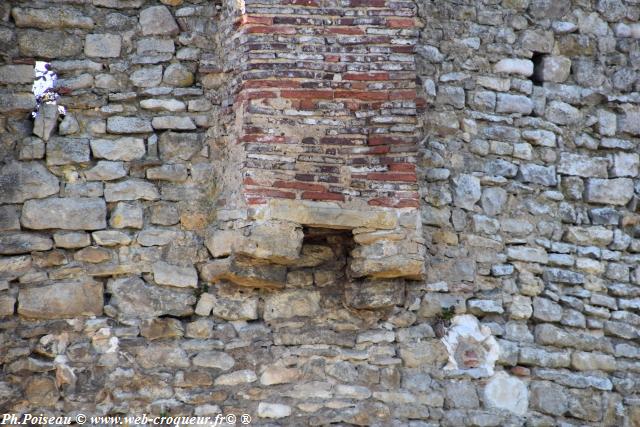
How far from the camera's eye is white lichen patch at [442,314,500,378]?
524 cm

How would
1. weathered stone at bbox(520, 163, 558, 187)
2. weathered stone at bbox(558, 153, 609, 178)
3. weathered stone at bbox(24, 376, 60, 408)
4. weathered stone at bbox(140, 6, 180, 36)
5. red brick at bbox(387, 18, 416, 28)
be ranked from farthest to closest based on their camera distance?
weathered stone at bbox(558, 153, 609, 178) → weathered stone at bbox(520, 163, 558, 187) → weathered stone at bbox(140, 6, 180, 36) → red brick at bbox(387, 18, 416, 28) → weathered stone at bbox(24, 376, 60, 408)

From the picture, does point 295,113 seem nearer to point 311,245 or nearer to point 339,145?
point 339,145

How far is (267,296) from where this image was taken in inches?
204

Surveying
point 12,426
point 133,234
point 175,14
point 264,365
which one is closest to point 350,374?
point 264,365

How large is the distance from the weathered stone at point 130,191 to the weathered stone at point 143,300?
0.41 metres

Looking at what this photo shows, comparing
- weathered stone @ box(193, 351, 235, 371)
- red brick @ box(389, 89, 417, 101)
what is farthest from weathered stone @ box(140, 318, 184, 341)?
red brick @ box(389, 89, 417, 101)

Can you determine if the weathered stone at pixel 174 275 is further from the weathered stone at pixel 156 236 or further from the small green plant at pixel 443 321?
the small green plant at pixel 443 321

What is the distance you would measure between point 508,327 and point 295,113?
1.59 meters

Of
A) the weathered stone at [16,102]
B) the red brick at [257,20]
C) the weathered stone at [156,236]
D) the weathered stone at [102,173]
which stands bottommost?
the weathered stone at [156,236]

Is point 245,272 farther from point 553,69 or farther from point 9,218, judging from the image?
point 553,69

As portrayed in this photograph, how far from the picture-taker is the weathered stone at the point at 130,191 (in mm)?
5172

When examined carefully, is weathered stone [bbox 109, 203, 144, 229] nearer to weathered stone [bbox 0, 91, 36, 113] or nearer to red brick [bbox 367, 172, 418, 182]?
weathered stone [bbox 0, 91, 36, 113]

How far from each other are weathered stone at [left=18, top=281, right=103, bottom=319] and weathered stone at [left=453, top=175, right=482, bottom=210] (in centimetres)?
191

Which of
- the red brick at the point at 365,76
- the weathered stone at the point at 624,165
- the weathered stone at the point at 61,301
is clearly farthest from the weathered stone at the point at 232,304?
the weathered stone at the point at 624,165
